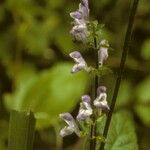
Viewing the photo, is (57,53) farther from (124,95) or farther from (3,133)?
(3,133)

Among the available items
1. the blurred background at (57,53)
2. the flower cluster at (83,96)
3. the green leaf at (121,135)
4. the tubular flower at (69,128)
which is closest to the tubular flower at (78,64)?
the flower cluster at (83,96)

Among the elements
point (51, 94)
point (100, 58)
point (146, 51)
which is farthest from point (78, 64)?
point (146, 51)

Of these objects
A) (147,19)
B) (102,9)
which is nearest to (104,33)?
(102,9)

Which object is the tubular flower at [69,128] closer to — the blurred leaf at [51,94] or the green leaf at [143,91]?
the blurred leaf at [51,94]

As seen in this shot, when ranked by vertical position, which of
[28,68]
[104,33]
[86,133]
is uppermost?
[104,33]

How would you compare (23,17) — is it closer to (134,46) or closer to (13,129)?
(134,46)

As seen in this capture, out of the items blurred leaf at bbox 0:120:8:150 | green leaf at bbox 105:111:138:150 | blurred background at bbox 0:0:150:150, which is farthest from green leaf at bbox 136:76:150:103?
green leaf at bbox 105:111:138:150
